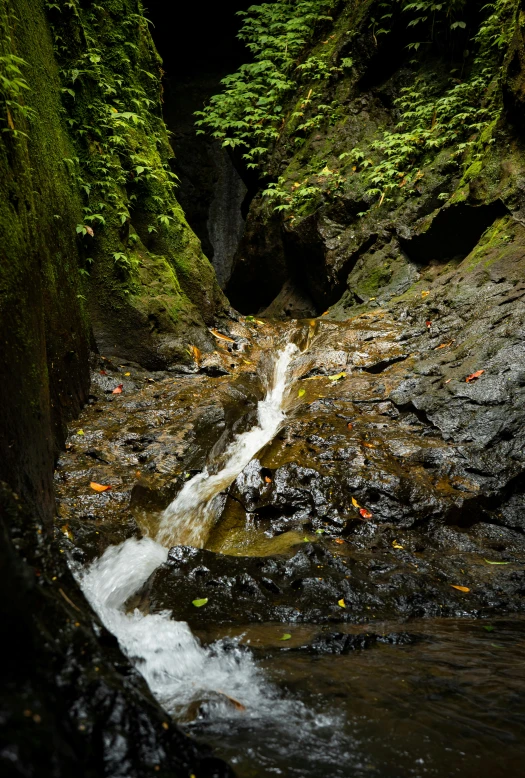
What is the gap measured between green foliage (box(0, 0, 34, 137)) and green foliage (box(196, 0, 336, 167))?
847 cm

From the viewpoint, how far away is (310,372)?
7.41 meters

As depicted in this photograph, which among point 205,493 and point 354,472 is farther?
point 205,493

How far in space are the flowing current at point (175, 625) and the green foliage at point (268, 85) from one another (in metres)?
9.50

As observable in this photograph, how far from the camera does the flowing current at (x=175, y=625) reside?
260 centimetres

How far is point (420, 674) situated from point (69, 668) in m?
2.04

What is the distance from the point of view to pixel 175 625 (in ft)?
10.4

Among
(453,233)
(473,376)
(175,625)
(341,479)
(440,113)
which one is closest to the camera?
(175,625)

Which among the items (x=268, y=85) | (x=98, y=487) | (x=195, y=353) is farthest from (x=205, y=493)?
(x=268, y=85)

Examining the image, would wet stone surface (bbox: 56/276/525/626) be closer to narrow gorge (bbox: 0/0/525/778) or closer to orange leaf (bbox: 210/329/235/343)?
narrow gorge (bbox: 0/0/525/778)

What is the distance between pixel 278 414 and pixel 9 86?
455 centimetres

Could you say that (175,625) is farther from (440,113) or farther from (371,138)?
(371,138)

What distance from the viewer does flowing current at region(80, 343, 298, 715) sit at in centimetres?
260

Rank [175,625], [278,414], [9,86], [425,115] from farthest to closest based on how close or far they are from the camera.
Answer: [425,115] < [278,414] < [9,86] < [175,625]

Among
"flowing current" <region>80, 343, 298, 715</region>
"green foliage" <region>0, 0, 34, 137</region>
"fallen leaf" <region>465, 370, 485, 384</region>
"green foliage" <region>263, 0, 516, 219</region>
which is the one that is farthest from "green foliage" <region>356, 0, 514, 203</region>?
"green foliage" <region>0, 0, 34, 137</region>
